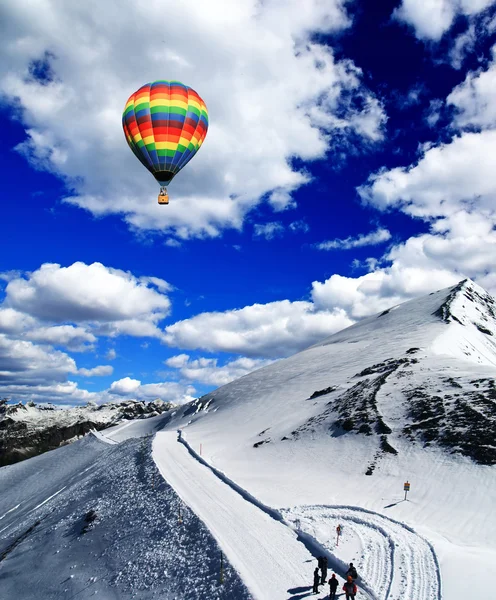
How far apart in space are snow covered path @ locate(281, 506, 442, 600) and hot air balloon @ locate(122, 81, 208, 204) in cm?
3177

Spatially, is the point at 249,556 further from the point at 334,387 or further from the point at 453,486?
the point at 334,387

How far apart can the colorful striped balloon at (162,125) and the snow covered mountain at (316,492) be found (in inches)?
1172

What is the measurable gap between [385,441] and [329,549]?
21.8 metres

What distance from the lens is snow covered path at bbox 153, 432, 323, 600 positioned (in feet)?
62.6

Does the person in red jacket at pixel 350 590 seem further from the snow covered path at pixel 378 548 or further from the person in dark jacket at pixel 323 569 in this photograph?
the snow covered path at pixel 378 548

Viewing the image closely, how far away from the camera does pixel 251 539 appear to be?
2388 centimetres

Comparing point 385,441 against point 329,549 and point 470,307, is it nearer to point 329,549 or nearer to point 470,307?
point 329,549

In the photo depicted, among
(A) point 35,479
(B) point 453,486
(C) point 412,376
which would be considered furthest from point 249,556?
(A) point 35,479

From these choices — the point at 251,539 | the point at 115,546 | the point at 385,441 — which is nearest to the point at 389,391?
the point at 385,441

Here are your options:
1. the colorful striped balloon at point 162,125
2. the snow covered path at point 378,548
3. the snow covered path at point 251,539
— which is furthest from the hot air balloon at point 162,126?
the snow covered path at point 378,548

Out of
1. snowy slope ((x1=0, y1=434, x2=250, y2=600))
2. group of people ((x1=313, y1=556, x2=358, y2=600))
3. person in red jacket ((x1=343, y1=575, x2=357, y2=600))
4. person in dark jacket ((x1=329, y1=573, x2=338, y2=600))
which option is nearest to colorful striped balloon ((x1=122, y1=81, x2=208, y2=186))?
snowy slope ((x1=0, y1=434, x2=250, y2=600))

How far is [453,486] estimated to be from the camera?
31.3 metres

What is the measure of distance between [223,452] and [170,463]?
→ 31.3 feet

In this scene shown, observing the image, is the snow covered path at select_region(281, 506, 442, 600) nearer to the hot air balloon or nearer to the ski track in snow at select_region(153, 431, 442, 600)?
the ski track in snow at select_region(153, 431, 442, 600)
